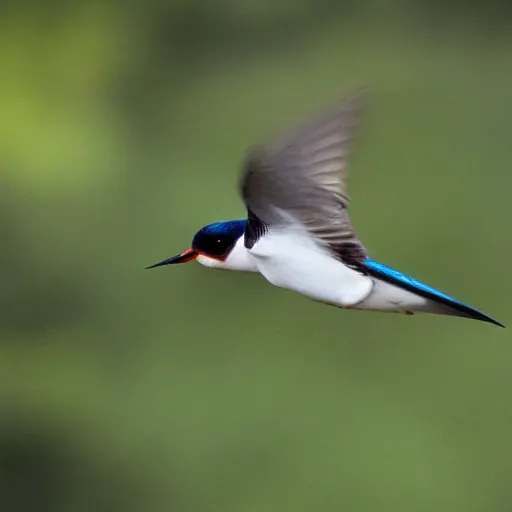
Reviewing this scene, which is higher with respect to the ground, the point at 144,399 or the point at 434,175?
the point at 434,175

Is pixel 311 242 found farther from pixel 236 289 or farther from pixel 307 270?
pixel 236 289

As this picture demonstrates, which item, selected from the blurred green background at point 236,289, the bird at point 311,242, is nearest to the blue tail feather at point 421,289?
the bird at point 311,242

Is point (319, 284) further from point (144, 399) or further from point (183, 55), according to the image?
point (183, 55)

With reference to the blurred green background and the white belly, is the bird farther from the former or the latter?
the blurred green background

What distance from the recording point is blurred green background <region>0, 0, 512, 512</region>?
1.37 metres

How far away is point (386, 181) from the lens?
5.01 feet

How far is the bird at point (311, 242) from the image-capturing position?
46cm

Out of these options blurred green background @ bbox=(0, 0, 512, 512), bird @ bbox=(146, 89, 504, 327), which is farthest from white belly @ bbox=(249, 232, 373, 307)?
blurred green background @ bbox=(0, 0, 512, 512)

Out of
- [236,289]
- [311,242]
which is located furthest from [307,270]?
[236,289]

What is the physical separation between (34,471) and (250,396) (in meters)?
0.35

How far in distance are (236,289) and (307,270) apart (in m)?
0.95

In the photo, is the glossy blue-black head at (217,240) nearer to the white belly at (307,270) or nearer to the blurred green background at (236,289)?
the white belly at (307,270)

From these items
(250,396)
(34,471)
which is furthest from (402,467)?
(34,471)

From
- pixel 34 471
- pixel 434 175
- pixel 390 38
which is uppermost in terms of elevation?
pixel 390 38
